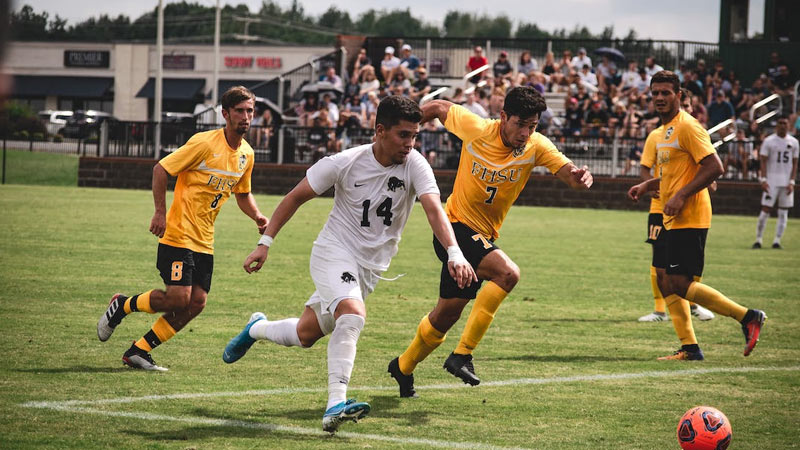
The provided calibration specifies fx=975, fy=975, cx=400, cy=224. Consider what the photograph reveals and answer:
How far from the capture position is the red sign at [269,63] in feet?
257

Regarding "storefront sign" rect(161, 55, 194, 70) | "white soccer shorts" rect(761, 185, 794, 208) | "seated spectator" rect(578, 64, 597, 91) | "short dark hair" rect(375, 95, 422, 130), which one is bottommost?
"white soccer shorts" rect(761, 185, 794, 208)

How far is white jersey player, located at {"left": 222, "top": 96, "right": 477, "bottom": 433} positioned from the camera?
220 inches

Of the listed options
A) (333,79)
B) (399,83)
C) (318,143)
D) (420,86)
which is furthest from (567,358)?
(333,79)

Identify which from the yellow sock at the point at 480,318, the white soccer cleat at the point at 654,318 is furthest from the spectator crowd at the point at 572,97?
the yellow sock at the point at 480,318

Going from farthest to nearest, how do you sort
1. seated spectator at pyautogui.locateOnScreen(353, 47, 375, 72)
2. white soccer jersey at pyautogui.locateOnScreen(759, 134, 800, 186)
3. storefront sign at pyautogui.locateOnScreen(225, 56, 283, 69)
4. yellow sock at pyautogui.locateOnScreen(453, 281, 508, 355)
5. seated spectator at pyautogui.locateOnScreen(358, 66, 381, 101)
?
storefront sign at pyautogui.locateOnScreen(225, 56, 283, 69)
seated spectator at pyautogui.locateOnScreen(353, 47, 375, 72)
seated spectator at pyautogui.locateOnScreen(358, 66, 381, 101)
white soccer jersey at pyautogui.locateOnScreen(759, 134, 800, 186)
yellow sock at pyautogui.locateOnScreen(453, 281, 508, 355)

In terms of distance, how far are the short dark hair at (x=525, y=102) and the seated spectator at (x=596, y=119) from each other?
2308 centimetres

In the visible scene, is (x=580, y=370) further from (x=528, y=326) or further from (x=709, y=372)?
(x=528, y=326)

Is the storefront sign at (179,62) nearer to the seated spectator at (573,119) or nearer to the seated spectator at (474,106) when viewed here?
the seated spectator at (474,106)

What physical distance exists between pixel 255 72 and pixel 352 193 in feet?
246

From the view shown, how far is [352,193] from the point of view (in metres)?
5.81

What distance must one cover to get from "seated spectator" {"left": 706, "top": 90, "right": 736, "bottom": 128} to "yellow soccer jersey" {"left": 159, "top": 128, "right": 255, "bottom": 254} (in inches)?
985

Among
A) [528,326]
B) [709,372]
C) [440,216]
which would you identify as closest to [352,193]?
[440,216]

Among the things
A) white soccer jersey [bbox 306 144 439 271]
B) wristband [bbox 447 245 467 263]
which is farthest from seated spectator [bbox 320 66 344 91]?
wristband [bbox 447 245 467 263]

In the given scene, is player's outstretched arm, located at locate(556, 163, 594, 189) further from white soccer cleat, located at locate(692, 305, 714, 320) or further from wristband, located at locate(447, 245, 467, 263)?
white soccer cleat, located at locate(692, 305, 714, 320)
